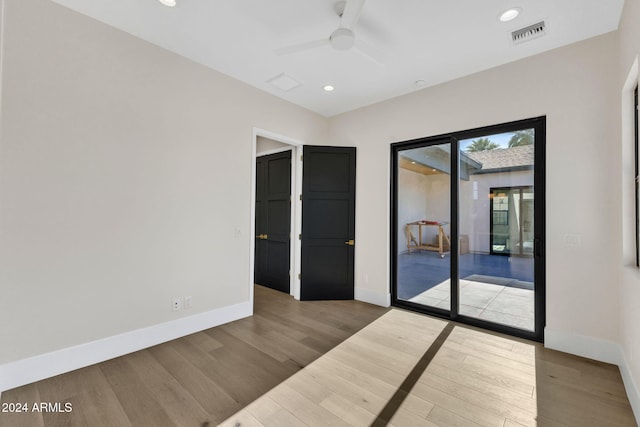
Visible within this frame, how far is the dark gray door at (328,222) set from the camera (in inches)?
173

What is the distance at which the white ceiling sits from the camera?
229 centimetres

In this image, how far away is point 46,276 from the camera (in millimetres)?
2260

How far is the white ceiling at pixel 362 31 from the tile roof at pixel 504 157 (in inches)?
38.6

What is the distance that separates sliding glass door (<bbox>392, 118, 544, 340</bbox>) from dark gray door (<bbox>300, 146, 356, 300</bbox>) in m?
0.73

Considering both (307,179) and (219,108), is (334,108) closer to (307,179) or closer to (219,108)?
(307,179)

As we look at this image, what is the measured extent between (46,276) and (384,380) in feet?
9.53

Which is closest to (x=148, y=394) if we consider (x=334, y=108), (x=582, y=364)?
(x=582, y=364)

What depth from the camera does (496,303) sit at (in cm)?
336

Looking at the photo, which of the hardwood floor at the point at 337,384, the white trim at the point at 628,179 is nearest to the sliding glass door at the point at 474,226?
the hardwood floor at the point at 337,384

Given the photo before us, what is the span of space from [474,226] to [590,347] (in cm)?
153

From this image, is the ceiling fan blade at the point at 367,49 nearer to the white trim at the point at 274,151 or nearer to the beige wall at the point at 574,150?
the beige wall at the point at 574,150

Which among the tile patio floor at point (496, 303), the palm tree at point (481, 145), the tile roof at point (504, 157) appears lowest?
the tile patio floor at point (496, 303)

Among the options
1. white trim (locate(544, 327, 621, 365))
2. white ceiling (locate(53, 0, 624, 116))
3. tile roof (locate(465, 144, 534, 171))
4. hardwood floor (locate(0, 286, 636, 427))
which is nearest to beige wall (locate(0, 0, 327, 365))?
white ceiling (locate(53, 0, 624, 116))

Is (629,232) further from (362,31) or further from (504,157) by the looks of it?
(362,31)
